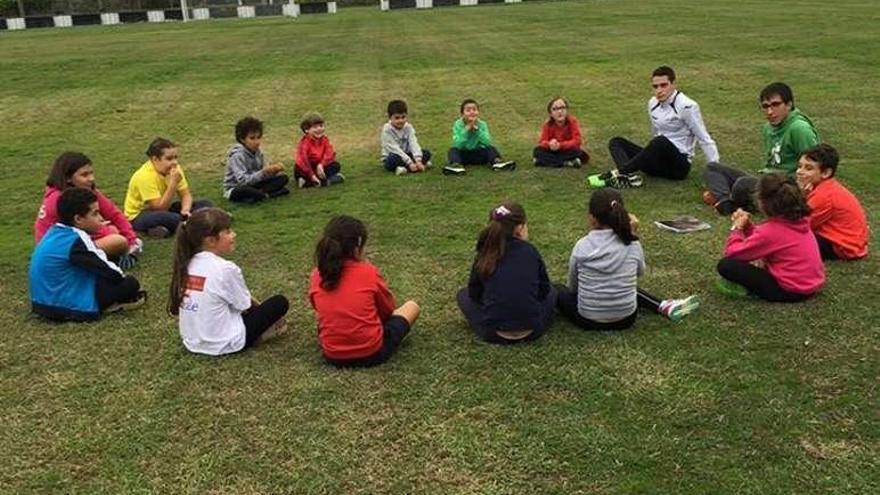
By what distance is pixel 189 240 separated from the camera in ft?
17.7

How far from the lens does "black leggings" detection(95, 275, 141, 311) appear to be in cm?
622

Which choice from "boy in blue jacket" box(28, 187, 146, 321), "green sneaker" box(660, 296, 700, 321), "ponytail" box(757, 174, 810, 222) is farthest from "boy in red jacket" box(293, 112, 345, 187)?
"ponytail" box(757, 174, 810, 222)

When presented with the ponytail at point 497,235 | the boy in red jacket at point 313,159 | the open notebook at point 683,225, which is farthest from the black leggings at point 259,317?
the boy in red jacket at point 313,159

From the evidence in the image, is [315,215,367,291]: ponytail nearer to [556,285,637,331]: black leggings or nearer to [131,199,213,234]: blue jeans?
[556,285,637,331]: black leggings

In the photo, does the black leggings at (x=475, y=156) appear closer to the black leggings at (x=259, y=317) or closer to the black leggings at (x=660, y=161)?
the black leggings at (x=660, y=161)

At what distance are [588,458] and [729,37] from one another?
23.1 metres

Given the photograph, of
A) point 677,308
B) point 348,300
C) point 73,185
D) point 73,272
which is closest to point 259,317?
point 348,300

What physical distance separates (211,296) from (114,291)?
137 centimetres

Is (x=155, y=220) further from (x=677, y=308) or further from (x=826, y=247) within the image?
(x=826, y=247)

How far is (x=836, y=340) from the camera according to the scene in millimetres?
5355

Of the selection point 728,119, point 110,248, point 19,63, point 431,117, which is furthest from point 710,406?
point 19,63

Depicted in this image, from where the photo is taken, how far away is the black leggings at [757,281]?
588 centimetres

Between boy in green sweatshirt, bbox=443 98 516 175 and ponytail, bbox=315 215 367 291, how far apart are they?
5.42m

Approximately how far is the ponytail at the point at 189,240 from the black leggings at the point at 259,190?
13.3 ft
